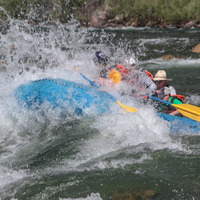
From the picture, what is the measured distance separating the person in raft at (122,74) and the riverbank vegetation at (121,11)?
17004 mm

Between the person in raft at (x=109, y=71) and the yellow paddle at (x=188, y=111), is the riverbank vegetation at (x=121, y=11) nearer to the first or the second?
the person in raft at (x=109, y=71)

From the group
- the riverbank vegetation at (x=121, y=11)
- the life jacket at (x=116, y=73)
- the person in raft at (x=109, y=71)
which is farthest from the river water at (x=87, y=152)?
the riverbank vegetation at (x=121, y=11)

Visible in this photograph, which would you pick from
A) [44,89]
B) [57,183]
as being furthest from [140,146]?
[44,89]

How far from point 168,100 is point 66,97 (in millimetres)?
1761

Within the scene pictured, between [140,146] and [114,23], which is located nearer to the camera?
[140,146]

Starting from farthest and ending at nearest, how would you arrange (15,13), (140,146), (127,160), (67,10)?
(67,10), (15,13), (140,146), (127,160)

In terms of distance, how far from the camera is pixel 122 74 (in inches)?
211

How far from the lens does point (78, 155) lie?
12.9 ft

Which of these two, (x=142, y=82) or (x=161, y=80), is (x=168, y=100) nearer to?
(x=161, y=80)

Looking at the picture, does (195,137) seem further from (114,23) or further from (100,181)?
(114,23)

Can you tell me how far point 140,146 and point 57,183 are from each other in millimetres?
1354

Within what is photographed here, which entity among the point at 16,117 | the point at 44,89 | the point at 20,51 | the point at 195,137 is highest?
the point at 20,51

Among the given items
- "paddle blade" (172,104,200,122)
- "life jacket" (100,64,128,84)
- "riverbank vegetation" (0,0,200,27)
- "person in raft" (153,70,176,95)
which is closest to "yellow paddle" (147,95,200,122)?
"paddle blade" (172,104,200,122)

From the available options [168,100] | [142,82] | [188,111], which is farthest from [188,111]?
[142,82]
